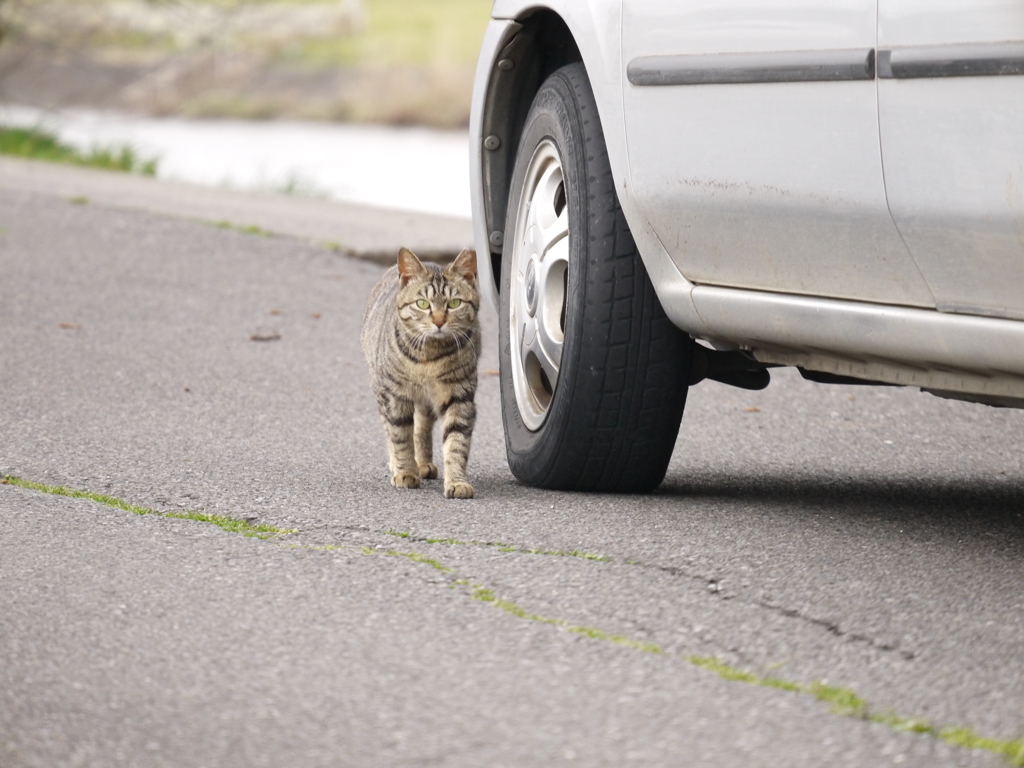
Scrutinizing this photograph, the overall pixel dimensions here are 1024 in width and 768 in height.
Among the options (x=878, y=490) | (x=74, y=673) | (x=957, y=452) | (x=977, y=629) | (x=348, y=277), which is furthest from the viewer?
(x=348, y=277)

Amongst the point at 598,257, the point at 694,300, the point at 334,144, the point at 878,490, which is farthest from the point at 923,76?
the point at 334,144

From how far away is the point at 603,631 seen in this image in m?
2.46

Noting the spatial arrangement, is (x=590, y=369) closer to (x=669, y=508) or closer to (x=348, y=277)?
(x=669, y=508)

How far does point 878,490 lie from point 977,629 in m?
1.34

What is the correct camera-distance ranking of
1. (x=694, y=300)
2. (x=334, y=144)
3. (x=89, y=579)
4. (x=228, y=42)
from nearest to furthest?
(x=89, y=579) < (x=694, y=300) < (x=228, y=42) < (x=334, y=144)

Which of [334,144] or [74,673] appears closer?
[74,673]

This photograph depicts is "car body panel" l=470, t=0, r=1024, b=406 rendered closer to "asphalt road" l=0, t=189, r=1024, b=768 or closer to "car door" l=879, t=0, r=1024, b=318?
"car door" l=879, t=0, r=1024, b=318

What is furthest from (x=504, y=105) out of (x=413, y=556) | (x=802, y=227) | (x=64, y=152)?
(x=64, y=152)

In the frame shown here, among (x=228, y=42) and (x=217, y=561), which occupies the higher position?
(x=228, y=42)

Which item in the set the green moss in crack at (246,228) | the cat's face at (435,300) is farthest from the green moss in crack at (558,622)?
the green moss in crack at (246,228)

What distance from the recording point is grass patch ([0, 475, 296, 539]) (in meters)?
3.17

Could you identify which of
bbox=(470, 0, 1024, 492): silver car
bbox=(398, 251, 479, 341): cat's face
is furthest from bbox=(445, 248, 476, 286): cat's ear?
bbox=(470, 0, 1024, 492): silver car

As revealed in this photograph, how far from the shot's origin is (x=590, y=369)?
3354 mm

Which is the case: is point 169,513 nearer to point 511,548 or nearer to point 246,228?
point 511,548
